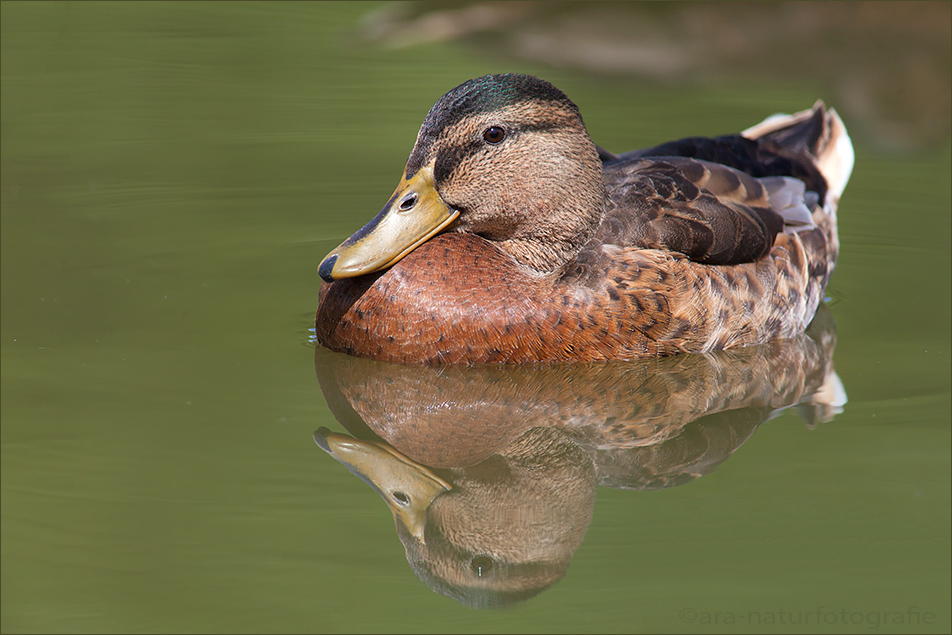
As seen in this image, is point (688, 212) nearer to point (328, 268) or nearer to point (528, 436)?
point (528, 436)

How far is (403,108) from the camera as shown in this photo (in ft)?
38.0

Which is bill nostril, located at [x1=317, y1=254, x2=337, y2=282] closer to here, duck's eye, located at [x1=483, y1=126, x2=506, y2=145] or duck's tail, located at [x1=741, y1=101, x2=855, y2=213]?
duck's eye, located at [x1=483, y1=126, x2=506, y2=145]

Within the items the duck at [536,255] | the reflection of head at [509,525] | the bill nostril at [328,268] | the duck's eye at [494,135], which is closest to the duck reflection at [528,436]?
the reflection of head at [509,525]

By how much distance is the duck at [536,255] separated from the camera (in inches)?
251

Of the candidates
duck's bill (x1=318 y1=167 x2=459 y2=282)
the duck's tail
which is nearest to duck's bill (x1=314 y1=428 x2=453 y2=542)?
duck's bill (x1=318 y1=167 x2=459 y2=282)

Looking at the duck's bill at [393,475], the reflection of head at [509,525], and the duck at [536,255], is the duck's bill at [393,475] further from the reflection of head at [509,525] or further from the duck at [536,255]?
the duck at [536,255]

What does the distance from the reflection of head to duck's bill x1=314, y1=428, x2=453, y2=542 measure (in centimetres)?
5

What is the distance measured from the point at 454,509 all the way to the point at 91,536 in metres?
1.48

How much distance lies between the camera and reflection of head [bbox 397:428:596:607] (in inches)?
184

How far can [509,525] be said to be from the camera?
5047 mm

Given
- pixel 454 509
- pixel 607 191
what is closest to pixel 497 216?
pixel 607 191

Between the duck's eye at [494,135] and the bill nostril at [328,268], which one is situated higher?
the duck's eye at [494,135]

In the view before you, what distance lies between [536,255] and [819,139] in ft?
11.8

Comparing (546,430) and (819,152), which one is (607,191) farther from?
(819,152)
